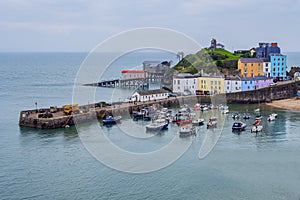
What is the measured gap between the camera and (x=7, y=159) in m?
21.4

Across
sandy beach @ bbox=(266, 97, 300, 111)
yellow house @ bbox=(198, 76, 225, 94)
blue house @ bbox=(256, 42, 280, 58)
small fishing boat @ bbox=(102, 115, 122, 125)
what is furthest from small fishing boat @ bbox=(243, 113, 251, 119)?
blue house @ bbox=(256, 42, 280, 58)

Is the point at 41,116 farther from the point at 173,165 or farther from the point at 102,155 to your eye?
the point at 173,165

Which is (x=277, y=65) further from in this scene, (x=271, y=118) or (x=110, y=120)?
(x=110, y=120)

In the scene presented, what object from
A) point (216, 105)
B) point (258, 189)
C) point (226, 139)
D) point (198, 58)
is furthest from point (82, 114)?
point (198, 58)

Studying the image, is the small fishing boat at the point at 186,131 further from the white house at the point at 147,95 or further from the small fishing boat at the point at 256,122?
the white house at the point at 147,95

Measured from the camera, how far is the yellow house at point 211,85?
4231cm

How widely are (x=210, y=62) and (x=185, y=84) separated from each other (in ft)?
39.5

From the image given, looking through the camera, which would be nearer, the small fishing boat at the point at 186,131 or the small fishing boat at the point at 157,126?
the small fishing boat at the point at 186,131

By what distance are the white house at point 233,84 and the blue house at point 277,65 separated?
954 cm

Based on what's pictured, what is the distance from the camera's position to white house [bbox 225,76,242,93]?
4141 centimetres

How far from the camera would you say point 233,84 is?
1639 inches

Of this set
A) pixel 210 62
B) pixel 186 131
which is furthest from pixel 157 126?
pixel 210 62

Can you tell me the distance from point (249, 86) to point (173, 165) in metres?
24.1

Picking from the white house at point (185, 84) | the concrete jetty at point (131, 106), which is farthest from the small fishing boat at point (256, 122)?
the white house at point (185, 84)
